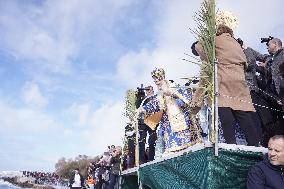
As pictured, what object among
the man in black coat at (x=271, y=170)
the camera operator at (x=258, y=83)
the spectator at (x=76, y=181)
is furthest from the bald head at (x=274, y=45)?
the spectator at (x=76, y=181)

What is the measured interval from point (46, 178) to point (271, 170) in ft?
140

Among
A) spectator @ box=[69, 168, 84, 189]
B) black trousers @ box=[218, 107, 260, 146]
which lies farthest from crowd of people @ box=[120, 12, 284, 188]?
spectator @ box=[69, 168, 84, 189]

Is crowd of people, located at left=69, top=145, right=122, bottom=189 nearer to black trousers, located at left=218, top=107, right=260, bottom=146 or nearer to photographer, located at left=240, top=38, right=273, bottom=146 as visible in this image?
photographer, located at left=240, top=38, right=273, bottom=146

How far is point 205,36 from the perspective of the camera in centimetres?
372

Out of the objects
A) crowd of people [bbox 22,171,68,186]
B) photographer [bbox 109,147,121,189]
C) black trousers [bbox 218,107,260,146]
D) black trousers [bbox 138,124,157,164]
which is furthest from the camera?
crowd of people [bbox 22,171,68,186]

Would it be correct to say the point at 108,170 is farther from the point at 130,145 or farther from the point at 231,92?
the point at 231,92

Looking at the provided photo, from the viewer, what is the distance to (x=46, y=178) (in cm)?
4334

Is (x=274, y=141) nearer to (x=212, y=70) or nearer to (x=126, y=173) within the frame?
(x=212, y=70)

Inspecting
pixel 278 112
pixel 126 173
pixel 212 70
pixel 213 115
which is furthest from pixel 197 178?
pixel 126 173

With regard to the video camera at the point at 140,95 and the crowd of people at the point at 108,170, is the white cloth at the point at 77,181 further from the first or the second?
the video camera at the point at 140,95

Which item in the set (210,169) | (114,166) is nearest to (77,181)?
(114,166)

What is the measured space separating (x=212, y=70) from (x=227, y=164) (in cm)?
88

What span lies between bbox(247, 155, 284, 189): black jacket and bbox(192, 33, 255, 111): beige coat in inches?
29.4

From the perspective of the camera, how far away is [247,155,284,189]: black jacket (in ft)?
11.0
